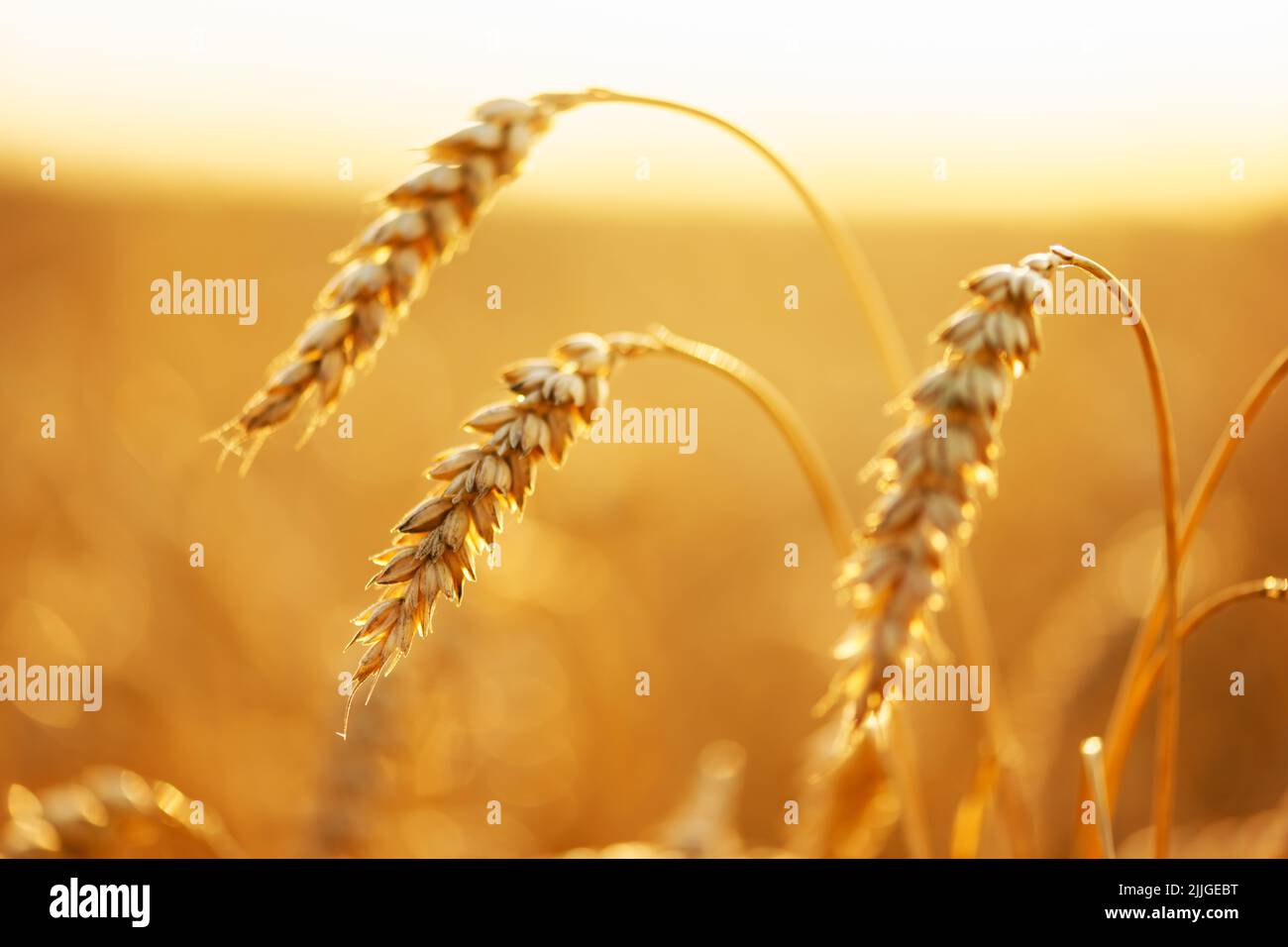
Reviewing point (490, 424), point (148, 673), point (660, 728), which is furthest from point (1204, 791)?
point (148, 673)

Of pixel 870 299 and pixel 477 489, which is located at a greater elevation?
pixel 870 299

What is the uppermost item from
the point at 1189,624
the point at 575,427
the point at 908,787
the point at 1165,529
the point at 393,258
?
the point at 393,258

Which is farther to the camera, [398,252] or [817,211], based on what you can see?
[817,211]

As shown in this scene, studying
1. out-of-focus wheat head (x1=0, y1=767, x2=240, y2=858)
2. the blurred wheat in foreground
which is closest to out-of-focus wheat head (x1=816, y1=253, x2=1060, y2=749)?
the blurred wheat in foreground

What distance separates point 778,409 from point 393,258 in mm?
580

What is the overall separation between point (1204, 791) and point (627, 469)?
2.61 metres

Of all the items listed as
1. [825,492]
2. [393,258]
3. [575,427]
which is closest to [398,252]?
[393,258]

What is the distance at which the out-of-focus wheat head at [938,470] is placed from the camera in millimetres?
804

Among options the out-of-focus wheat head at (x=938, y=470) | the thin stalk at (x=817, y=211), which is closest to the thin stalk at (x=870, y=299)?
the thin stalk at (x=817, y=211)

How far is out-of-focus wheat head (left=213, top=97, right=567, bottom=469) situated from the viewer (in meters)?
0.89

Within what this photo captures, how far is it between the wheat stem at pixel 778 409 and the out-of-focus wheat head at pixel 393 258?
0.89 ft

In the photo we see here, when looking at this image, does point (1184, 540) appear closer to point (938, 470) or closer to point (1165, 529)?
point (1165, 529)

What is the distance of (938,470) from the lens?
0.82 m
